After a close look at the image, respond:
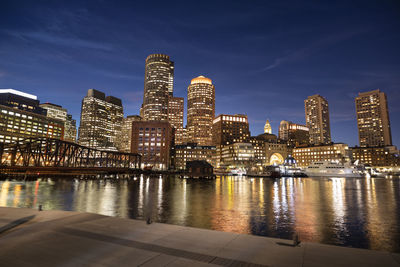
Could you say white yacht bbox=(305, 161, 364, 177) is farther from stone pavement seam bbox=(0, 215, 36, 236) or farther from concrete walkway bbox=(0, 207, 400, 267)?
stone pavement seam bbox=(0, 215, 36, 236)

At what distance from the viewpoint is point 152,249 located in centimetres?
1082

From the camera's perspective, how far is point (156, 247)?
437 inches

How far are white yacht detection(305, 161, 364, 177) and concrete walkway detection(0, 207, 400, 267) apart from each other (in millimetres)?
179550

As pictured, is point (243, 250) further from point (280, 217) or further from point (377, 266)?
point (280, 217)

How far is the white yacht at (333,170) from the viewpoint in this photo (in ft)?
543

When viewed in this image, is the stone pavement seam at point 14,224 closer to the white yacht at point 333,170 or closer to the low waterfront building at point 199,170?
the low waterfront building at point 199,170

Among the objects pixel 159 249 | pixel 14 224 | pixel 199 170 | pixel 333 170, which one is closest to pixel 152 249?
pixel 159 249

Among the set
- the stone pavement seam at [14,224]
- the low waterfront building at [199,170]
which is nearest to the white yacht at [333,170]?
the low waterfront building at [199,170]

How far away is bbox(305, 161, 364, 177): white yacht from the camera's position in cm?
16550

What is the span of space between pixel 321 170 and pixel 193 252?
7508 inches

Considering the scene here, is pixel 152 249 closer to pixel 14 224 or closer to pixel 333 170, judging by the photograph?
pixel 14 224

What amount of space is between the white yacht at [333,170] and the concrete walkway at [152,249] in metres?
180

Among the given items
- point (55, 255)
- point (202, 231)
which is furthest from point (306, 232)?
point (55, 255)

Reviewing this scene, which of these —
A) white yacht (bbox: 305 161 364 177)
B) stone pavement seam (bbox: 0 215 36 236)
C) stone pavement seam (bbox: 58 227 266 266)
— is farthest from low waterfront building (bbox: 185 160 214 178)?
stone pavement seam (bbox: 58 227 266 266)
